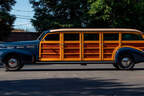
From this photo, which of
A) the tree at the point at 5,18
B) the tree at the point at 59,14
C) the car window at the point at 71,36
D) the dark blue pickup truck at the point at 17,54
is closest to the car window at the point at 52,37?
the car window at the point at 71,36

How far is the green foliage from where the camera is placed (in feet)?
101

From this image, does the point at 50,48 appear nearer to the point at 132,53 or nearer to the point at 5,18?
the point at 132,53

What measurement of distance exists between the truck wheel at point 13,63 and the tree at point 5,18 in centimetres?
2071

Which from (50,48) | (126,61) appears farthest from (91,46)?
(50,48)

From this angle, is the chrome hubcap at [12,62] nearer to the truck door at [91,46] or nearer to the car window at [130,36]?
the truck door at [91,46]

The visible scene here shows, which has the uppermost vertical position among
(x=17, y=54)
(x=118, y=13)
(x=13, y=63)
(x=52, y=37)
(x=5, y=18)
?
(x=118, y=13)

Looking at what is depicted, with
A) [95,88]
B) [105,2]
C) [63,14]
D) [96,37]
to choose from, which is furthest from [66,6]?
[95,88]

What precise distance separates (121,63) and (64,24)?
19.1m

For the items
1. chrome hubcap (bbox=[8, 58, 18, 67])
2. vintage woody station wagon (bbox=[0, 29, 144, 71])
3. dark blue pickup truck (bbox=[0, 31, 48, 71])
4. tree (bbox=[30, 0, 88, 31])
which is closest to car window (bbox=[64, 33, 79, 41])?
vintage woody station wagon (bbox=[0, 29, 144, 71])

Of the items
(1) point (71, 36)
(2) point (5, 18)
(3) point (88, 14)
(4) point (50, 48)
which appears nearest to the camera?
(4) point (50, 48)

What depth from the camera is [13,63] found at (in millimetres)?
14336

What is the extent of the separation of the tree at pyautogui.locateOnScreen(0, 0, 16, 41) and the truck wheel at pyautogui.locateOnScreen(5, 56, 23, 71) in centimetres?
2071

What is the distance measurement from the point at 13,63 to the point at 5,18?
20798mm

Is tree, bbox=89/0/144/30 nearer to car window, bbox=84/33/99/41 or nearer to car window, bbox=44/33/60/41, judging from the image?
car window, bbox=84/33/99/41
